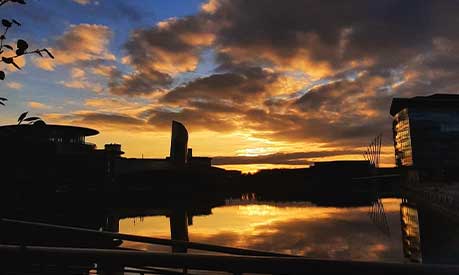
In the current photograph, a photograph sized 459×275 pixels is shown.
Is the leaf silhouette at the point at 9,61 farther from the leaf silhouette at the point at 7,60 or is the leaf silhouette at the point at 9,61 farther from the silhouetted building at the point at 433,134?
the silhouetted building at the point at 433,134

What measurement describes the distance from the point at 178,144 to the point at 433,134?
8673 centimetres

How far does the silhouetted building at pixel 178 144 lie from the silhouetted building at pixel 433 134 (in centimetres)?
7815

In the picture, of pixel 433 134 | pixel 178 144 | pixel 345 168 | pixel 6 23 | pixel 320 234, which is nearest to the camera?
pixel 6 23

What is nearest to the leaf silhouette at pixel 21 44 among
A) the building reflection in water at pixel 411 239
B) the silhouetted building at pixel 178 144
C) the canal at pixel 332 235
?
the canal at pixel 332 235

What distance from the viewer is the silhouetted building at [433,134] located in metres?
108

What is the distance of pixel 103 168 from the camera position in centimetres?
8619

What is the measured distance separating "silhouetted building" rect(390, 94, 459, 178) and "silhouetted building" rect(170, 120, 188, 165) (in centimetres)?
7815

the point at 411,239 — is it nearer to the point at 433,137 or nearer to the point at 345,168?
the point at 433,137

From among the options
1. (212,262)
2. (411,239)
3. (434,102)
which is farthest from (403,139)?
(212,262)

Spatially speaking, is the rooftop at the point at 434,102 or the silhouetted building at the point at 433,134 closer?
the silhouetted building at the point at 433,134

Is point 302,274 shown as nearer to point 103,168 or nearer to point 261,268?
point 261,268

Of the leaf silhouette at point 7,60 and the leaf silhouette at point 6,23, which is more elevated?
the leaf silhouette at point 6,23

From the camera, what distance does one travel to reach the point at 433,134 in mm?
109750

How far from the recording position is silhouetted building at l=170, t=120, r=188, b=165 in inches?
5868
